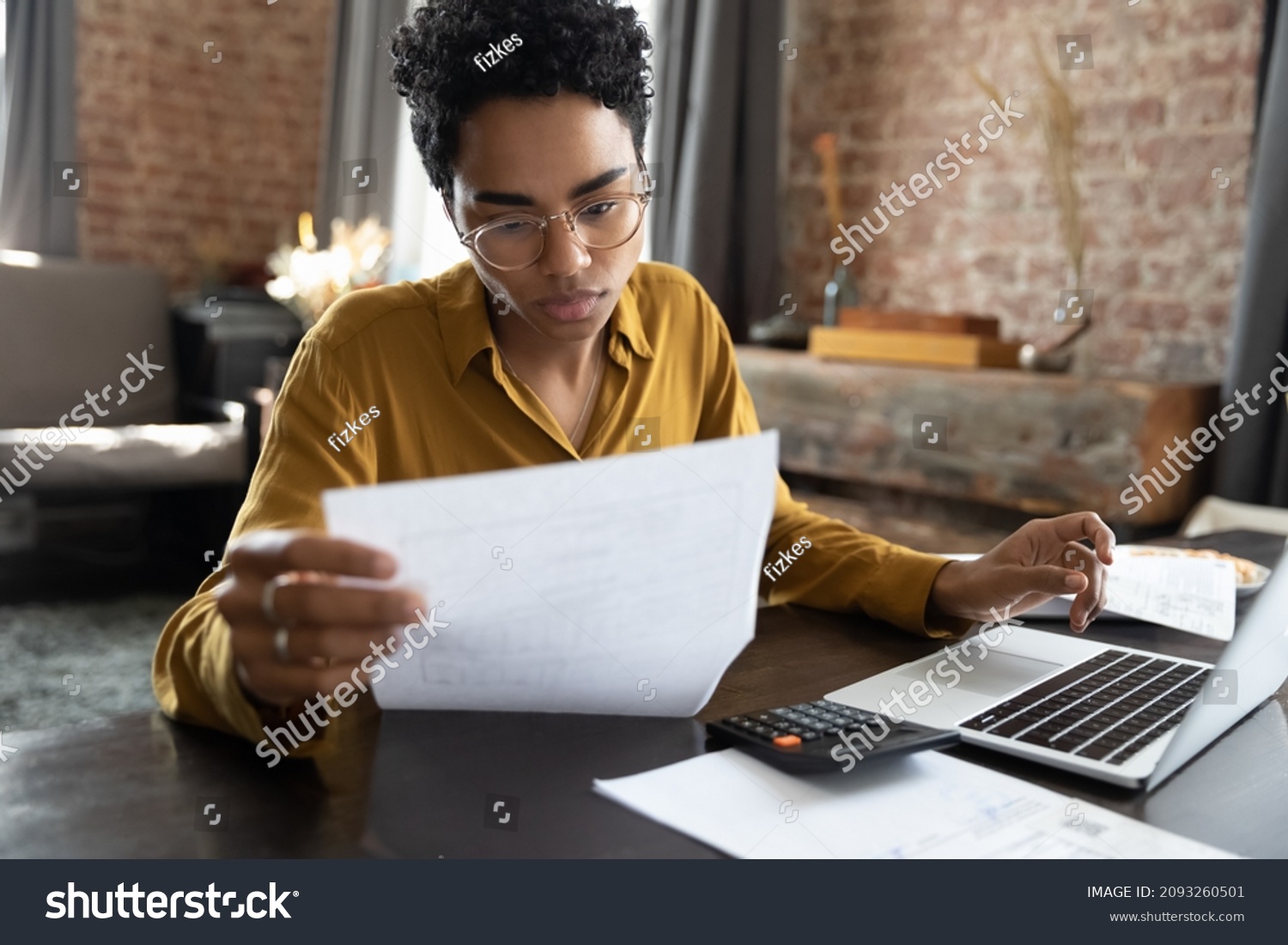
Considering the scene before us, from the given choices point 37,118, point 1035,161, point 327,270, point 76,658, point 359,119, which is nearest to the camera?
point 76,658

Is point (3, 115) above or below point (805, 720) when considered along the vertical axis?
above

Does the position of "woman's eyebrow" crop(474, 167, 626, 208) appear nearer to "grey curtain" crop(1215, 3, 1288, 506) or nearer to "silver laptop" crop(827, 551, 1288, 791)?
"silver laptop" crop(827, 551, 1288, 791)

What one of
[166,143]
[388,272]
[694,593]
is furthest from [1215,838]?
[166,143]

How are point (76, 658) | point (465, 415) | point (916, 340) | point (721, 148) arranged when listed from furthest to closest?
point (721, 148)
point (916, 340)
point (76, 658)
point (465, 415)

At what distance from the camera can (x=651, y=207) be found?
3.89 meters

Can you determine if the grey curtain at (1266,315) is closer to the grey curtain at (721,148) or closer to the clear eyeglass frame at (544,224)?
the grey curtain at (721,148)

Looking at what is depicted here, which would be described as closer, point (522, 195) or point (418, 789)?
point (418, 789)

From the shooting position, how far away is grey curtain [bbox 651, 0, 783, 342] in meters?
3.77

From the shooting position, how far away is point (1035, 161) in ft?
10.9


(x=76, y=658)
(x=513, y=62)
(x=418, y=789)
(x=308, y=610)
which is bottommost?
(x=76, y=658)

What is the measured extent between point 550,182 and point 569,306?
12cm

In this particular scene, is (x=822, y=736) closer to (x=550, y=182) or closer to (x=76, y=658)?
(x=550, y=182)

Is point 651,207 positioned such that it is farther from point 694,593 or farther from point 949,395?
point 694,593

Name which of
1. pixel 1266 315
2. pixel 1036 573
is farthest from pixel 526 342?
pixel 1266 315
